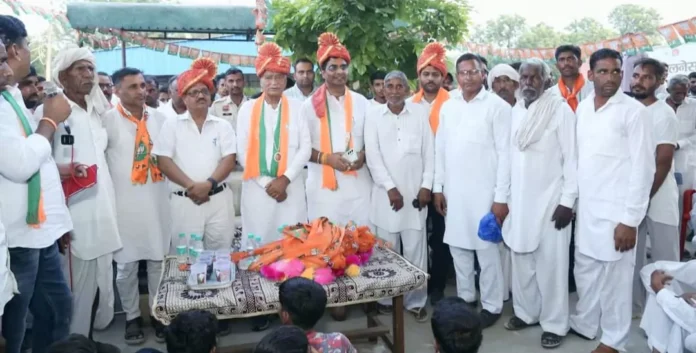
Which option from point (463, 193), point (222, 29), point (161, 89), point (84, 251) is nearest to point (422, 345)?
point (463, 193)

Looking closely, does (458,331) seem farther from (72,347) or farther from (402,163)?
(402,163)

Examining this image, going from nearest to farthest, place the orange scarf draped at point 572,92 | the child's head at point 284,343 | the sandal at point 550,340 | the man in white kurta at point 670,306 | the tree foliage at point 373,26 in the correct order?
1. the child's head at point 284,343
2. the man in white kurta at point 670,306
3. the sandal at point 550,340
4. the orange scarf draped at point 572,92
5. the tree foliage at point 373,26

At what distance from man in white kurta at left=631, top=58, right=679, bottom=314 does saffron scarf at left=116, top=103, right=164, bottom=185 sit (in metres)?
3.63

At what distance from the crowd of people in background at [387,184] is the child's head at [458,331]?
0.61 m

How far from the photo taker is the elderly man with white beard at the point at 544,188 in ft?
12.1

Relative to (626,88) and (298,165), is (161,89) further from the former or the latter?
(626,88)

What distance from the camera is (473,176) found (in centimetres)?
410

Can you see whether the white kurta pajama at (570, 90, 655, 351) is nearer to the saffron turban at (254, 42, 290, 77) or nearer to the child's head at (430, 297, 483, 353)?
the child's head at (430, 297, 483, 353)

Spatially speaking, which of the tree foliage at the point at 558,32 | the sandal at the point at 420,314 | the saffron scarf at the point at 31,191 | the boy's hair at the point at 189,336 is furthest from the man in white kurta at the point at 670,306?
the tree foliage at the point at 558,32

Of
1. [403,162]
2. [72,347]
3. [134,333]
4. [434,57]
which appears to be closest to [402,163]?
[403,162]

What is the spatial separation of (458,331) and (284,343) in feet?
2.36

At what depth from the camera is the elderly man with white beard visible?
Result: 145 inches

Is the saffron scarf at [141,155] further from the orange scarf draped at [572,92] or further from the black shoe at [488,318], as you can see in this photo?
the orange scarf draped at [572,92]

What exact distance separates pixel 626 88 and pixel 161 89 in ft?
20.8
